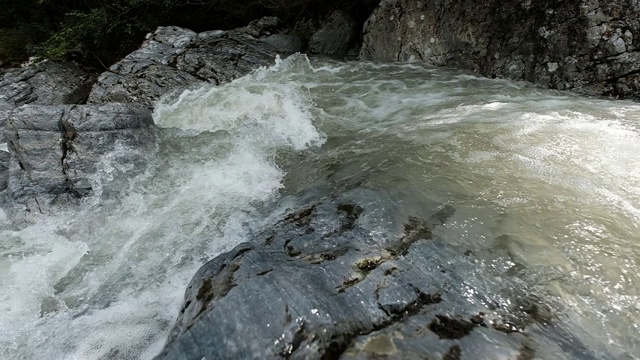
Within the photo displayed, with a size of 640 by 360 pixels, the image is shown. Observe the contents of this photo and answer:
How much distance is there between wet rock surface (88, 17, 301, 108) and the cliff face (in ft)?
9.82

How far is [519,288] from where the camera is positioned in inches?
104

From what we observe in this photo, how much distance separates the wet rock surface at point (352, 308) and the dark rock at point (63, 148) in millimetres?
3097

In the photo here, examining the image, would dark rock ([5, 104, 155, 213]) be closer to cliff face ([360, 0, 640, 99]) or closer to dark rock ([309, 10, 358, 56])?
cliff face ([360, 0, 640, 99])

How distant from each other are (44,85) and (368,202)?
384 inches

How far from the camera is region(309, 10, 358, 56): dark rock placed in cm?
1047

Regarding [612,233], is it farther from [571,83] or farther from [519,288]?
[571,83]

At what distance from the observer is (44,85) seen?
967cm

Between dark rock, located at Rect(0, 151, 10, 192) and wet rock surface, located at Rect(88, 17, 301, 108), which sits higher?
wet rock surface, located at Rect(88, 17, 301, 108)

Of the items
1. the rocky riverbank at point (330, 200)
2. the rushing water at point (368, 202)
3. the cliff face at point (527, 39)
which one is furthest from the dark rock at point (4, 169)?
the cliff face at point (527, 39)

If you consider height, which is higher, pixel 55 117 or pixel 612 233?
pixel 55 117

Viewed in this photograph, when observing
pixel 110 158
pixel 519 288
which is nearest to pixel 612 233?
pixel 519 288

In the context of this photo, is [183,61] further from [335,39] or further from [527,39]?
[527,39]

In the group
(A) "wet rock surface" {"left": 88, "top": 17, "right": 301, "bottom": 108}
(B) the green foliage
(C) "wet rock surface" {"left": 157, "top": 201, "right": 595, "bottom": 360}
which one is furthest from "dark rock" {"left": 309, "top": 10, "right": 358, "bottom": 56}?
(C) "wet rock surface" {"left": 157, "top": 201, "right": 595, "bottom": 360}

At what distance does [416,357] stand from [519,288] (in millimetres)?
1049
